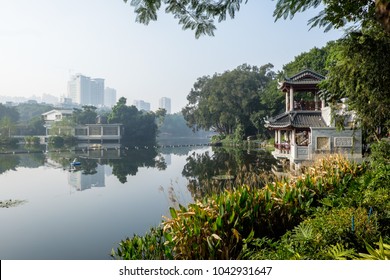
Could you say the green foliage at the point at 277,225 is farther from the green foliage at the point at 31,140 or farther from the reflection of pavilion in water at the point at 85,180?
the green foliage at the point at 31,140

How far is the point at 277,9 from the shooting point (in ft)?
12.4

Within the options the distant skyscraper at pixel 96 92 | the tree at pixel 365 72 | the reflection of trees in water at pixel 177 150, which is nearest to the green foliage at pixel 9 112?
the reflection of trees in water at pixel 177 150

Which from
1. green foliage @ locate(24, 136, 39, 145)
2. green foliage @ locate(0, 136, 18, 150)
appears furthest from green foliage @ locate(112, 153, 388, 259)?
green foliage @ locate(24, 136, 39, 145)

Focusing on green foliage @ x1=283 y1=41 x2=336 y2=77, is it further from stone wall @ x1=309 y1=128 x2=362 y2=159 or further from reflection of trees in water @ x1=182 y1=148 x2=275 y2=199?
stone wall @ x1=309 y1=128 x2=362 y2=159

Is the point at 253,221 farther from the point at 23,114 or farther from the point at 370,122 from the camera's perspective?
the point at 23,114

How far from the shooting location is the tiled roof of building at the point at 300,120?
16500 millimetres

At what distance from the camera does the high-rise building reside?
302 ft

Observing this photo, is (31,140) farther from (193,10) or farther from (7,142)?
Answer: (193,10)

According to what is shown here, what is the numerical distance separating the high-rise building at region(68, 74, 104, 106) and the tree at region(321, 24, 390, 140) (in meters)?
90.9

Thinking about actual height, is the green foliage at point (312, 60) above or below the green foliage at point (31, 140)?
above

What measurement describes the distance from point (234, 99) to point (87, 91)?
217 feet

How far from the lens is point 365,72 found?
19.9 ft

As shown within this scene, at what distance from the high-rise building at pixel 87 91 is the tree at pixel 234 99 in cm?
5734

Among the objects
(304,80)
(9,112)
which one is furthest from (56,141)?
(304,80)
